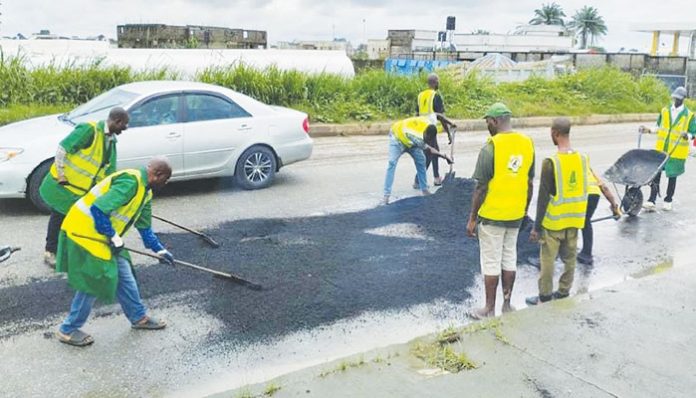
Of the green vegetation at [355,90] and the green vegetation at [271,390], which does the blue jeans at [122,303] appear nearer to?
the green vegetation at [271,390]

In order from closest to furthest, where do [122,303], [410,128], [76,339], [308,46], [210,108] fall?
[76,339] < [122,303] < [410,128] < [210,108] < [308,46]

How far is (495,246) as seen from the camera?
5.60 metres

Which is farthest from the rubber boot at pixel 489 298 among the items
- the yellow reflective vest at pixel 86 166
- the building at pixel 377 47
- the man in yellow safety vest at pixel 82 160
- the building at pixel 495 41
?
the building at pixel 377 47

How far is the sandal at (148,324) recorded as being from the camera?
17.4ft

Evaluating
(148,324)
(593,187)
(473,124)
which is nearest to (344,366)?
(148,324)

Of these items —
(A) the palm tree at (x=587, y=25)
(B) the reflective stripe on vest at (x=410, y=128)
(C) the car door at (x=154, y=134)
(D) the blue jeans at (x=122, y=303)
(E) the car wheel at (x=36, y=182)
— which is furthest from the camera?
(A) the palm tree at (x=587, y=25)

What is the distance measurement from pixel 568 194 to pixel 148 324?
3.39m

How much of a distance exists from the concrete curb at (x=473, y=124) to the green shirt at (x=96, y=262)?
1145 cm

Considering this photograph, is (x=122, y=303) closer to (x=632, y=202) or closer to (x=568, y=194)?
(x=568, y=194)

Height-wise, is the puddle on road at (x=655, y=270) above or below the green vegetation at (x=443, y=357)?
below

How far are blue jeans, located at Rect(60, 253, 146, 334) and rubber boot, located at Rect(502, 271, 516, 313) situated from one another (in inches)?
112

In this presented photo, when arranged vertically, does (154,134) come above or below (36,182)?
above

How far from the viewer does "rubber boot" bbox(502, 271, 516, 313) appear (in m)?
5.81

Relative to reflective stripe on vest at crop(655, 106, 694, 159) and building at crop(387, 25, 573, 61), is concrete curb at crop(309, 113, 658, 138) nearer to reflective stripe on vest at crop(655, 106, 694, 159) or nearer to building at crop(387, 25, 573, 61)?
reflective stripe on vest at crop(655, 106, 694, 159)
